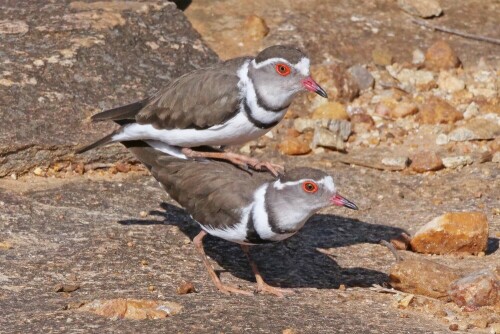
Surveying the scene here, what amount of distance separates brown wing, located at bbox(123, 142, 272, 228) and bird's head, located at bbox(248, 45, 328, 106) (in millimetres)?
548

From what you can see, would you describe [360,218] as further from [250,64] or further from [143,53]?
[143,53]

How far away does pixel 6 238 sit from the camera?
7.53 meters

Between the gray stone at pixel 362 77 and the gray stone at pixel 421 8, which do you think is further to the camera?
the gray stone at pixel 421 8

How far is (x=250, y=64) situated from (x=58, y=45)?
2601mm

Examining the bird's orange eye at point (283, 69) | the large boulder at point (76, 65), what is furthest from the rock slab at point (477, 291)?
the large boulder at point (76, 65)

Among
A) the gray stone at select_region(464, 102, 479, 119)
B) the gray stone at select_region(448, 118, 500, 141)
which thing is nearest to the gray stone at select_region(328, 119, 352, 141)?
the gray stone at select_region(448, 118, 500, 141)

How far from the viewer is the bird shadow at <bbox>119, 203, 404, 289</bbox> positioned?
7438mm

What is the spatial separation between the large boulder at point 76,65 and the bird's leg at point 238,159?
1406mm

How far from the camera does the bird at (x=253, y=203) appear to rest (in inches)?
271

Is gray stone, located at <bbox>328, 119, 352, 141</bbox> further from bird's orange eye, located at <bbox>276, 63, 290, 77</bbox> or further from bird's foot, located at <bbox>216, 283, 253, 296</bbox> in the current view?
bird's foot, located at <bbox>216, 283, 253, 296</bbox>

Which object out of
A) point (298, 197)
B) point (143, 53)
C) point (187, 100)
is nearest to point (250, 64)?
point (187, 100)

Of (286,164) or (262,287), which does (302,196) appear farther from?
(286,164)

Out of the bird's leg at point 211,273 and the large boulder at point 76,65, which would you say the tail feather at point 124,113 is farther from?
the bird's leg at point 211,273

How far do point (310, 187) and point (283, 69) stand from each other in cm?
92
